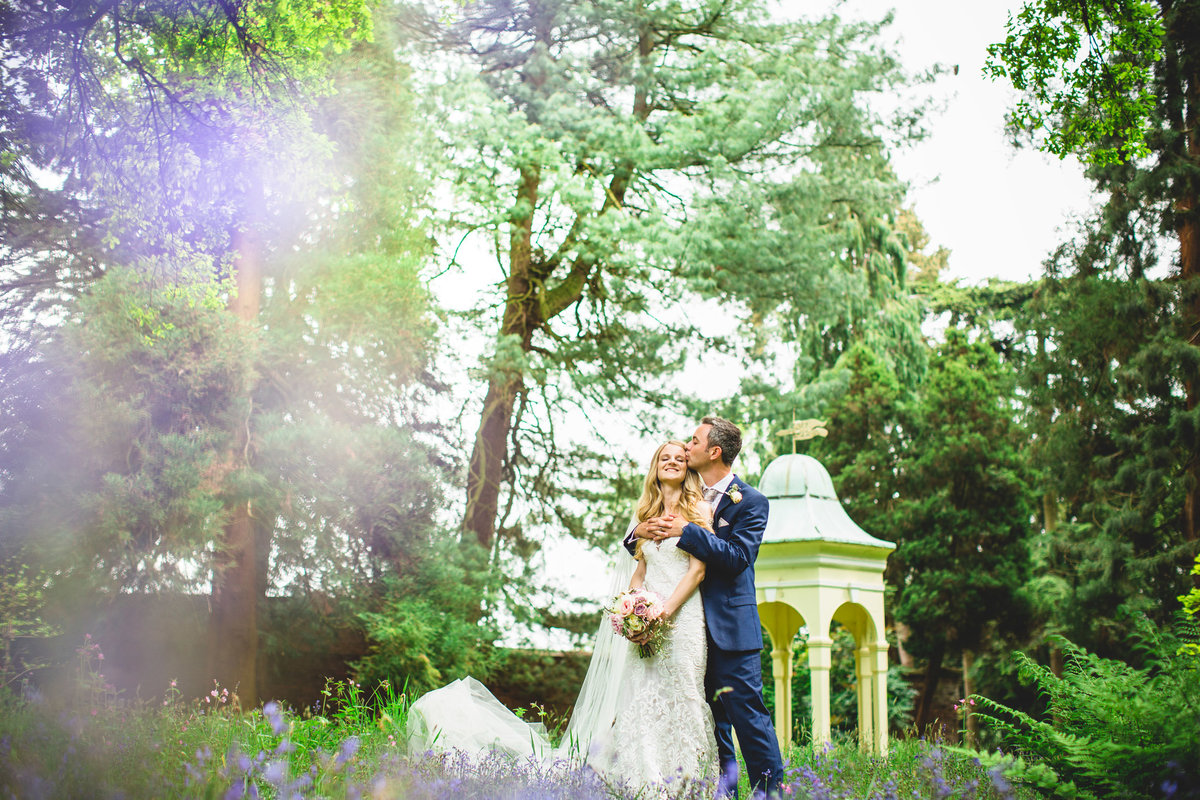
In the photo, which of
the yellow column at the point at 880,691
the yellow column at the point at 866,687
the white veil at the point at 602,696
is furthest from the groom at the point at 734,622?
the yellow column at the point at 866,687

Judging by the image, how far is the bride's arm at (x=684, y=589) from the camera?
405 cm

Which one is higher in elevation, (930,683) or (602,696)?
(602,696)

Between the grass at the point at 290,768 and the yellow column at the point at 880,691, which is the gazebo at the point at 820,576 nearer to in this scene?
the yellow column at the point at 880,691

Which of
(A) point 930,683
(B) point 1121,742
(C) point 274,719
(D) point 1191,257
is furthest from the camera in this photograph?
(A) point 930,683

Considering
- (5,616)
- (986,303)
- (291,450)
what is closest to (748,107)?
(291,450)

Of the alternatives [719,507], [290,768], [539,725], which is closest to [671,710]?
[719,507]

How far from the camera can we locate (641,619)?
4.04 meters

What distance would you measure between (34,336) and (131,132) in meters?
2.03

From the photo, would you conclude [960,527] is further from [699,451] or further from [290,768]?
[290,768]

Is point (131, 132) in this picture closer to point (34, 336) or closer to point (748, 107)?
point (34, 336)

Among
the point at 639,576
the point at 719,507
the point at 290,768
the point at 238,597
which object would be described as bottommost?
the point at 290,768

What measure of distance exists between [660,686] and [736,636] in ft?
1.31

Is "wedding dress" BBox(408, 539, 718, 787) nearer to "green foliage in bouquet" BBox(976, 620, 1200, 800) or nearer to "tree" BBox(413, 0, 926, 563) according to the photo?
"green foliage in bouquet" BBox(976, 620, 1200, 800)

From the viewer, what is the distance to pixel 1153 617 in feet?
34.3
